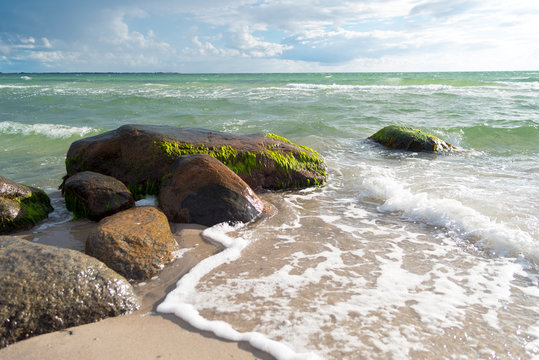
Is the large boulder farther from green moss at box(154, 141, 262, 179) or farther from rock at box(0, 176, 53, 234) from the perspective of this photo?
rock at box(0, 176, 53, 234)

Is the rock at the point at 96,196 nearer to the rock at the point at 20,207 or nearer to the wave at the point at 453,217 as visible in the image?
the rock at the point at 20,207

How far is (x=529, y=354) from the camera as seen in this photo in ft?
7.29

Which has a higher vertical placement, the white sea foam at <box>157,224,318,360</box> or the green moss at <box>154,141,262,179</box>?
the green moss at <box>154,141,262,179</box>

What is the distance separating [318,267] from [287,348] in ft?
3.91

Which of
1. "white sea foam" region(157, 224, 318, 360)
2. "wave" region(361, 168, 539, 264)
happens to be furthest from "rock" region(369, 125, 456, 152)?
"white sea foam" region(157, 224, 318, 360)

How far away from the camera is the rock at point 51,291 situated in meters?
2.25

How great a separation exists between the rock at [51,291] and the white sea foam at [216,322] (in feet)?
1.01

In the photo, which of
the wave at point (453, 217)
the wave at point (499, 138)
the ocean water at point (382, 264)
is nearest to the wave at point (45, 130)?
the ocean water at point (382, 264)

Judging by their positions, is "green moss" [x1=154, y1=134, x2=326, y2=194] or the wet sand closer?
the wet sand

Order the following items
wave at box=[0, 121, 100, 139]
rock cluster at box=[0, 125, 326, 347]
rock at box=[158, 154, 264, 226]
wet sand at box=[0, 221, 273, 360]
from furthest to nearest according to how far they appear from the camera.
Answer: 1. wave at box=[0, 121, 100, 139]
2. rock at box=[158, 154, 264, 226]
3. rock cluster at box=[0, 125, 326, 347]
4. wet sand at box=[0, 221, 273, 360]

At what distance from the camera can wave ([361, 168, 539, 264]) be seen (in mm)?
3674

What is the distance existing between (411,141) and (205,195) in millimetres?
6229

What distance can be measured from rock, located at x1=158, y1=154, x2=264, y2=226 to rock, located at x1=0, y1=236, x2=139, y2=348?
62.9 inches

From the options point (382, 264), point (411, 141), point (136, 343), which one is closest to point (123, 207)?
point (136, 343)
